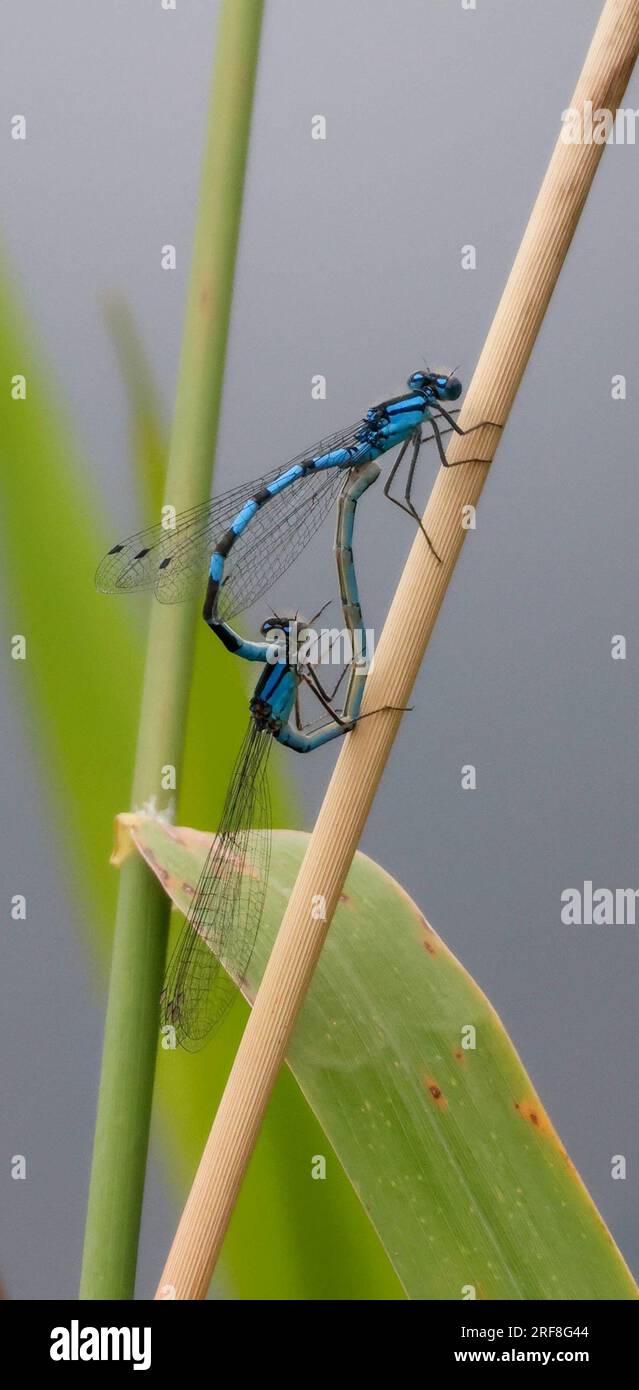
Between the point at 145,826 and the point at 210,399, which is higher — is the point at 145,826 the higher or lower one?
the lower one

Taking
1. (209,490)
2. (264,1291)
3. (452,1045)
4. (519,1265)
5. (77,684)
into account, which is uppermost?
(209,490)

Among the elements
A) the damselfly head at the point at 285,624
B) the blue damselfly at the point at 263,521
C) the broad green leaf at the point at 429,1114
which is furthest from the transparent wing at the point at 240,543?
the broad green leaf at the point at 429,1114

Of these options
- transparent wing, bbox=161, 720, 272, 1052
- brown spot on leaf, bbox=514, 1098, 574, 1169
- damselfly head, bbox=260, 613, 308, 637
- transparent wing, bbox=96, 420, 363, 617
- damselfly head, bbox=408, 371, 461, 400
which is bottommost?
brown spot on leaf, bbox=514, 1098, 574, 1169

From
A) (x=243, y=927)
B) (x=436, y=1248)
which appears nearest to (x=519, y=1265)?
(x=436, y=1248)

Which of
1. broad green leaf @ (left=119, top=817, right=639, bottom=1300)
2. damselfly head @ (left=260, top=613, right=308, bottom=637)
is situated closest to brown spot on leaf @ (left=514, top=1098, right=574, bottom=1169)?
broad green leaf @ (left=119, top=817, right=639, bottom=1300)

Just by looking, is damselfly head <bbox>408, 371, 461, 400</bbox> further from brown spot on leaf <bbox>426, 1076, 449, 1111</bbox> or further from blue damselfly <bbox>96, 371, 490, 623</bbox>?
brown spot on leaf <bbox>426, 1076, 449, 1111</bbox>

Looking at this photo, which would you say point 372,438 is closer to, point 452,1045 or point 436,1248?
point 452,1045

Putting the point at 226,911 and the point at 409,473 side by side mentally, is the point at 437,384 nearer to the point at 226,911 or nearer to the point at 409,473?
the point at 409,473
